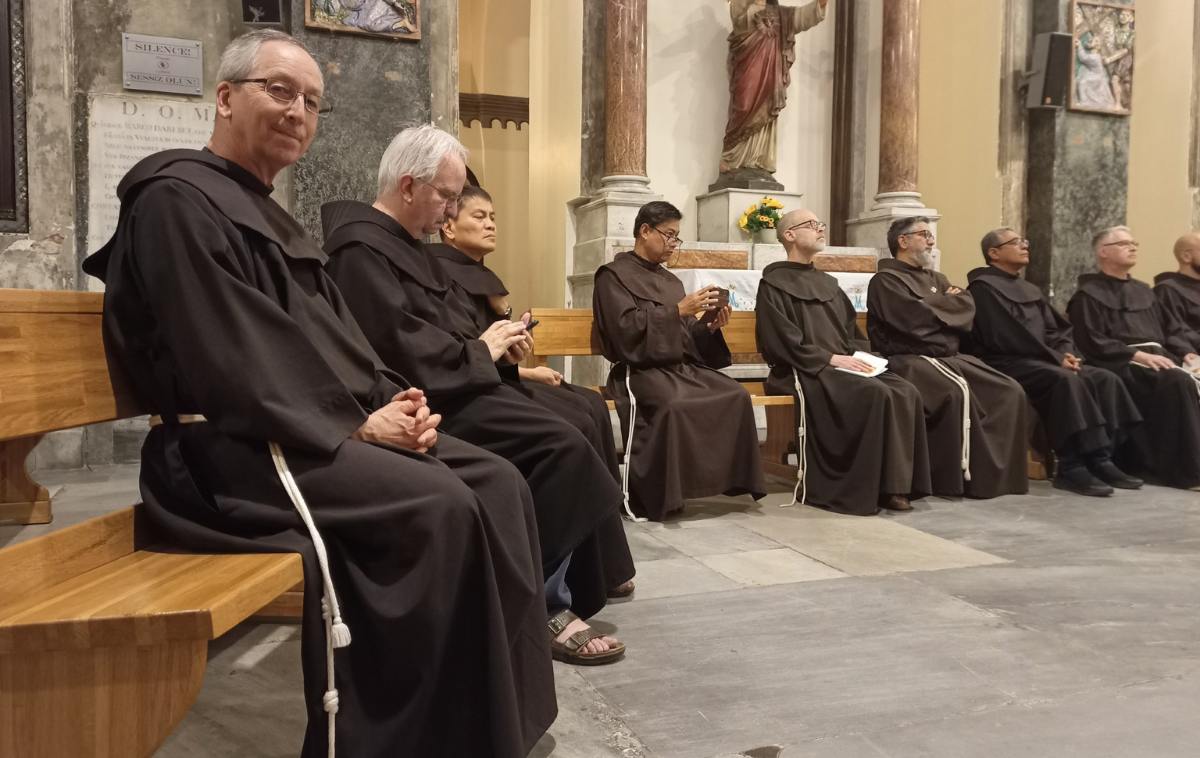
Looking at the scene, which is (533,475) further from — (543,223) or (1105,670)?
(543,223)

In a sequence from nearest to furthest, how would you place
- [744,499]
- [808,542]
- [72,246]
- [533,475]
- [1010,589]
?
1. [533,475]
2. [1010,589]
3. [808,542]
4. [744,499]
5. [72,246]

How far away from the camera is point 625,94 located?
26.5 ft

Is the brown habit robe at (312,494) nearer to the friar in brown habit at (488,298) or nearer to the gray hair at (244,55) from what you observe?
the gray hair at (244,55)

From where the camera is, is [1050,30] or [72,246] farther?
[1050,30]

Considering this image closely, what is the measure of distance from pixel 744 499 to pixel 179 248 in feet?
12.6

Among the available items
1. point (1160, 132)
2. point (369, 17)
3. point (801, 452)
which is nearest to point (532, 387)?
point (801, 452)

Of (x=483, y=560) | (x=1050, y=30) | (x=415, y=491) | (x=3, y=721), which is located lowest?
(x=3, y=721)

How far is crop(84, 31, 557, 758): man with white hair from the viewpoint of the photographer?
1786 millimetres

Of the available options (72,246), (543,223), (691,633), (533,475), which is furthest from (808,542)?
(543,223)

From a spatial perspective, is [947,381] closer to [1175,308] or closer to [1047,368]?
[1047,368]

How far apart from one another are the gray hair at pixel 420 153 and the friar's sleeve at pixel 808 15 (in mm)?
6610

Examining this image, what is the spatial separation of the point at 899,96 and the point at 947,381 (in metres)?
4.48

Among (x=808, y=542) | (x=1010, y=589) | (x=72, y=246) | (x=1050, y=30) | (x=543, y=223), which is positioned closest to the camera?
(x=1010, y=589)

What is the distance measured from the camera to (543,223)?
9.78 meters
